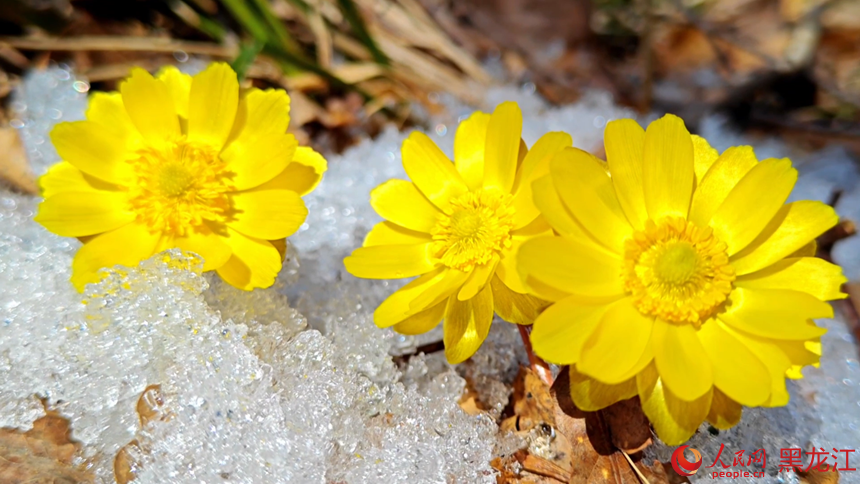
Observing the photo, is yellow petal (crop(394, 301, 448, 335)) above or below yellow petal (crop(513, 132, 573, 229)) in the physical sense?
below

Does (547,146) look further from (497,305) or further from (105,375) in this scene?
(105,375)

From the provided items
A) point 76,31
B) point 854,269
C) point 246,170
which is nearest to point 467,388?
point 246,170

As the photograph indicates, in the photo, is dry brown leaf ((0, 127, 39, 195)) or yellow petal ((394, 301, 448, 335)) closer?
yellow petal ((394, 301, 448, 335))

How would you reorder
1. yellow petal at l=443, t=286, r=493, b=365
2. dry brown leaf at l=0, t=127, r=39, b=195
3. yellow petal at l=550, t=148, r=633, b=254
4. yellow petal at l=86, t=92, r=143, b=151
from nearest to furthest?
yellow petal at l=550, t=148, r=633, b=254
yellow petal at l=443, t=286, r=493, b=365
yellow petal at l=86, t=92, r=143, b=151
dry brown leaf at l=0, t=127, r=39, b=195

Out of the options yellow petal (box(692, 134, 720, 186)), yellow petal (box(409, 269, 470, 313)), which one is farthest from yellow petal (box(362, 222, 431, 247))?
yellow petal (box(692, 134, 720, 186))

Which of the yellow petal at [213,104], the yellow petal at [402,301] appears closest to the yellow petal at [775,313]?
the yellow petal at [402,301]

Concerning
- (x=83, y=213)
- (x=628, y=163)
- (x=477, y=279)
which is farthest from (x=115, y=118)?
(x=628, y=163)

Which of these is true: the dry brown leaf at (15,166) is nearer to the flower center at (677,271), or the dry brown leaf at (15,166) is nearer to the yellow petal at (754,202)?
the flower center at (677,271)

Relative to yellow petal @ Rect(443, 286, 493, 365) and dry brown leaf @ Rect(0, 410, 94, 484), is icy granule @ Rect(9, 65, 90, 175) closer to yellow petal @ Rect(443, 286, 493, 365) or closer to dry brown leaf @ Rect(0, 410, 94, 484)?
dry brown leaf @ Rect(0, 410, 94, 484)
